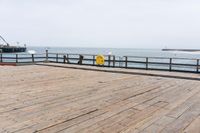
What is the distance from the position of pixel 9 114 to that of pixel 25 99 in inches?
48.8

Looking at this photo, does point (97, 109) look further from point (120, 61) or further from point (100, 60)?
point (100, 60)

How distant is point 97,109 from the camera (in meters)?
5.10

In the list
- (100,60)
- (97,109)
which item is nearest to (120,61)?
(100,60)

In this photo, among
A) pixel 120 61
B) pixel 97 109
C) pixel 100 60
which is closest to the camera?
pixel 97 109

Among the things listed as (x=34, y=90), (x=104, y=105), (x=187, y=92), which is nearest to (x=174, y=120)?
(x=104, y=105)

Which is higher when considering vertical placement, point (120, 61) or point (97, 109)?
point (120, 61)

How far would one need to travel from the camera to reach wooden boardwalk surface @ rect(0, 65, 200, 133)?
4020 millimetres

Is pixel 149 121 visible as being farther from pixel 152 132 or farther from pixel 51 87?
pixel 51 87

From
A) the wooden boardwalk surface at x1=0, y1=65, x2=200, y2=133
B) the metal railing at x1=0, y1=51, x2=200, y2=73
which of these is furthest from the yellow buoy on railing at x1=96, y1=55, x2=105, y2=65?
the wooden boardwalk surface at x1=0, y1=65, x2=200, y2=133

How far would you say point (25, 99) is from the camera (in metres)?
5.85

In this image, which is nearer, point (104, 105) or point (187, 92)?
point (104, 105)

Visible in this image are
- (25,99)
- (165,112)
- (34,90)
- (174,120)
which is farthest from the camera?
(34,90)

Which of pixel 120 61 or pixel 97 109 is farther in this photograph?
pixel 120 61

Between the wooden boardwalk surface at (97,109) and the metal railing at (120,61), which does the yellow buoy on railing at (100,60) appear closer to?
the metal railing at (120,61)
